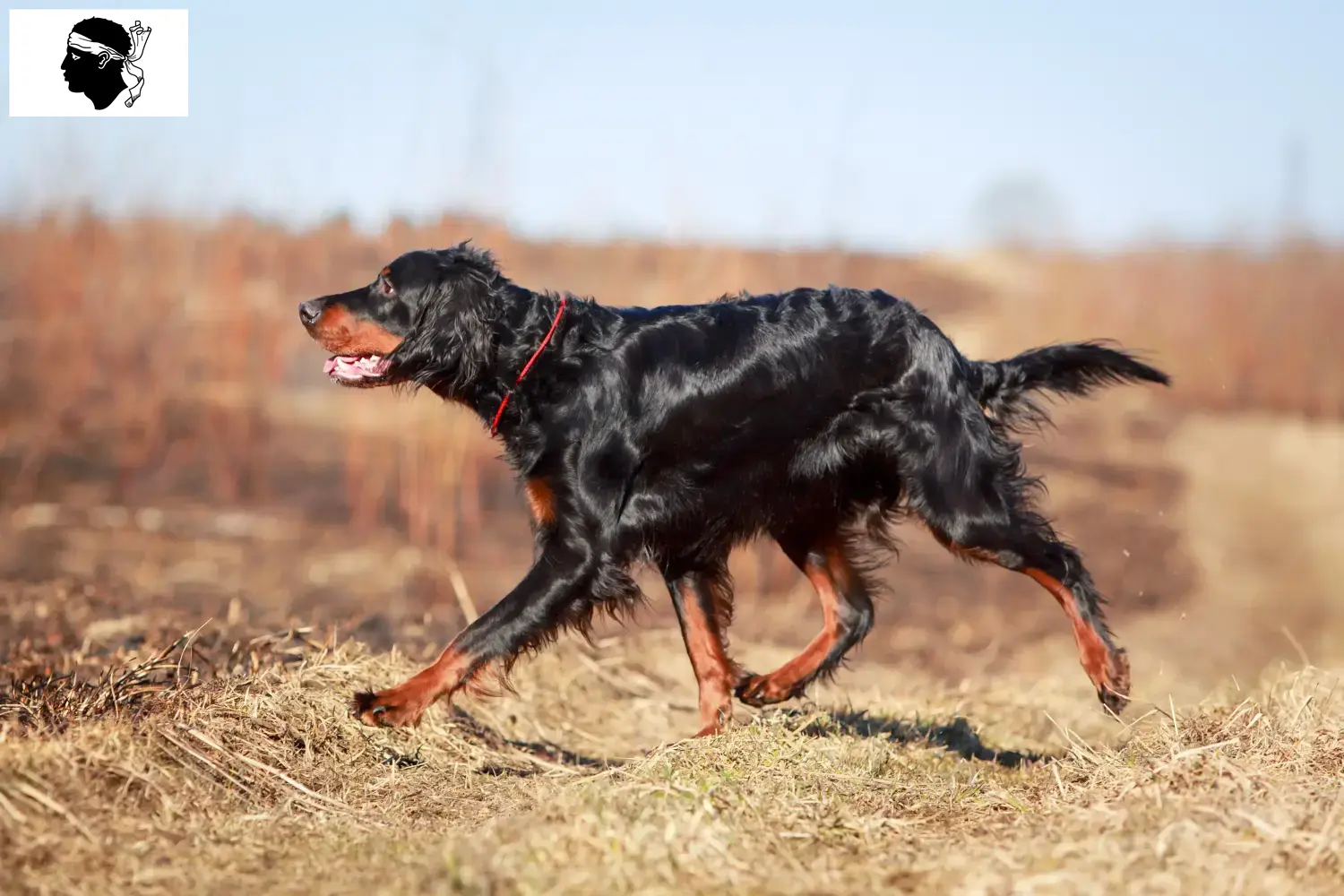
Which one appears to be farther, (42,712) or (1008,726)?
(1008,726)

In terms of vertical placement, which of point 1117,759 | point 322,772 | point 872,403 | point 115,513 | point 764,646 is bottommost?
point 115,513

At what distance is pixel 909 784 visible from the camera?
11.7 ft

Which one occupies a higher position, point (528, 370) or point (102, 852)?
point (528, 370)

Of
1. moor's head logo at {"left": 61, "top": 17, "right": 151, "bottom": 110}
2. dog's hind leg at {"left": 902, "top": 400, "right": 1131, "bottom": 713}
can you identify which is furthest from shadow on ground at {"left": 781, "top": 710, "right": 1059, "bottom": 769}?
moor's head logo at {"left": 61, "top": 17, "right": 151, "bottom": 110}

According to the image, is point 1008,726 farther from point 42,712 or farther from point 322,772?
point 42,712

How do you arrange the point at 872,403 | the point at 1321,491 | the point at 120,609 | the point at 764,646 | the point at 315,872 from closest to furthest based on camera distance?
the point at 315,872 → the point at 872,403 → the point at 120,609 → the point at 764,646 → the point at 1321,491

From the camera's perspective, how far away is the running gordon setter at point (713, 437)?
3.95m

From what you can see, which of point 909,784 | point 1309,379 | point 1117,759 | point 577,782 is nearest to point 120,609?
point 577,782

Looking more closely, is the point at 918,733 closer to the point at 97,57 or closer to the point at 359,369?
the point at 359,369

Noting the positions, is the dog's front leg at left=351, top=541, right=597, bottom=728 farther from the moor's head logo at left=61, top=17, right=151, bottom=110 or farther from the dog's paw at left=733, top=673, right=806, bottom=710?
the moor's head logo at left=61, top=17, right=151, bottom=110

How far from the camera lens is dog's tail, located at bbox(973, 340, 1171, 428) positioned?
4688 millimetres

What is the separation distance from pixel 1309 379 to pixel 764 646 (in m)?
8.48

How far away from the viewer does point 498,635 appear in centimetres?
372

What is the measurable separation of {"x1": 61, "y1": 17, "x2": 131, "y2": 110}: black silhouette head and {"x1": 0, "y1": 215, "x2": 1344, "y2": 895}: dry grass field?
177 cm
